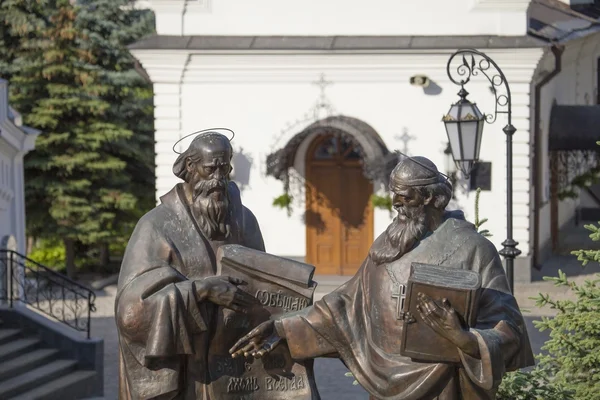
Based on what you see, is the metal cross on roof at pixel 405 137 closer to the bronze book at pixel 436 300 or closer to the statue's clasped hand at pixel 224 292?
the statue's clasped hand at pixel 224 292

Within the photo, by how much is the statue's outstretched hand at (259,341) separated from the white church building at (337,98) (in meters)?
13.3

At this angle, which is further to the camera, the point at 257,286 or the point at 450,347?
the point at 257,286

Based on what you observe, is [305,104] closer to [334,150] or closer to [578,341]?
[334,150]

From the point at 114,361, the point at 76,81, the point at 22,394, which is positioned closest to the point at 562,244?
the point at 76,81

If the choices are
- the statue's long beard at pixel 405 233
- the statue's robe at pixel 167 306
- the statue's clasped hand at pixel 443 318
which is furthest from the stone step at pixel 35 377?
the statue's clasped hand at pixel 443 318

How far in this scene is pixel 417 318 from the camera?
231 inches

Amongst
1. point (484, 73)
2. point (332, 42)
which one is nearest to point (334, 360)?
point (484, 73)

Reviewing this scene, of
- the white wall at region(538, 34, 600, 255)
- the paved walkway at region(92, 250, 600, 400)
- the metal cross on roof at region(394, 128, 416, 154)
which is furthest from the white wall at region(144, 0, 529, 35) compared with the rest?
the paved walkway at region(92, 250, 600, 400)

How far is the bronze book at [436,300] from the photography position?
19.0 feet

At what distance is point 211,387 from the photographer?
22.0 ft

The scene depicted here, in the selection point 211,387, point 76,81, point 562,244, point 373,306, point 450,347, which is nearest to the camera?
point 450,347

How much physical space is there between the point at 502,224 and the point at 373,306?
14.5 metres

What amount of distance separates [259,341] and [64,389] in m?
7.32

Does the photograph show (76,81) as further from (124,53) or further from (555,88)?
(555,88)
